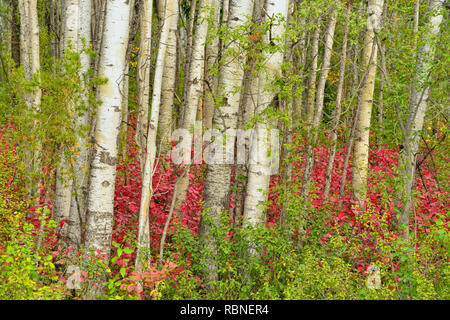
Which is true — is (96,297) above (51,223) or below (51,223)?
below

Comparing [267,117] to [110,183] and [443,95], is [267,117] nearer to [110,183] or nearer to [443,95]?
[110,183]

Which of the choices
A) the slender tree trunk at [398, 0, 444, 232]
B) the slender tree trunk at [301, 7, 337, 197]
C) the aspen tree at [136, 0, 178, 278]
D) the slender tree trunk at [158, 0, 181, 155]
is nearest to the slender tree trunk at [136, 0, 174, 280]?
the aspen tree at [136, 0, 178, 278]

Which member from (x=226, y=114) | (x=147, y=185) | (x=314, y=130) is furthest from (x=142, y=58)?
(x=314, y=130)

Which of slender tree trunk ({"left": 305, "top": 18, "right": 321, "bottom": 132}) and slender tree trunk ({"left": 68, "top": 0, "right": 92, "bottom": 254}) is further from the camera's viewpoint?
slender tree trunk ({"left": 305, "top": 18, "right": 321, "bottom": 132})

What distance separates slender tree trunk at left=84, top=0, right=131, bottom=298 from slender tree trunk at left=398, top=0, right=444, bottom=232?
3.95m

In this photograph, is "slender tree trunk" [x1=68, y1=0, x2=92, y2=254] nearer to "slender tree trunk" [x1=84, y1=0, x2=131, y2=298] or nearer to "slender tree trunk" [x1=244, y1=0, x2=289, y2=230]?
"slender tree trunk" [x1=84, y1=0, x2=131, y2=298]

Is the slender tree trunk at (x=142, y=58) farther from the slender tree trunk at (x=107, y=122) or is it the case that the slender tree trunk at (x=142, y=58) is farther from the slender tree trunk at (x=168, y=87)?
the slender tree trunk at (x=168, y=87)

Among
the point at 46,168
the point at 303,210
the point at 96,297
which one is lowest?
the point at 96,297

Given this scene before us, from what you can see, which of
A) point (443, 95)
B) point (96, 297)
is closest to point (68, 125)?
point (96, 297)

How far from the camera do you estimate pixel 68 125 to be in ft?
16.0

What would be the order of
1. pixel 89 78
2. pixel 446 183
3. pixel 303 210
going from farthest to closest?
pixel 446 183, pixel 303 210, pixel 89 78

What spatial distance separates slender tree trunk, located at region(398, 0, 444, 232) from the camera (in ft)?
18.1

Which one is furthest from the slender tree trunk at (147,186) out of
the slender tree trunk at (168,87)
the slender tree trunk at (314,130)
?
the slender tree trunk at (168,87)
